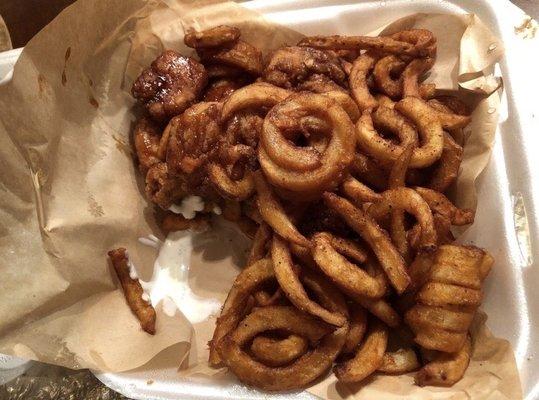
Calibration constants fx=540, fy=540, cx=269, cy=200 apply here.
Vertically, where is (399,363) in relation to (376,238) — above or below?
below

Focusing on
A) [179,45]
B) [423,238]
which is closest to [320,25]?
[179,45]

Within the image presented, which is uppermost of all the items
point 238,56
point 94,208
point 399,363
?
point 238,56

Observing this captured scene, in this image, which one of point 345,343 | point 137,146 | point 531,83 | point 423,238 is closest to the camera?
point 423,238

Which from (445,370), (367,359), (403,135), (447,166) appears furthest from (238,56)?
(445,370)

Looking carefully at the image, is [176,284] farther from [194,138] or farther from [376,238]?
[376,238]

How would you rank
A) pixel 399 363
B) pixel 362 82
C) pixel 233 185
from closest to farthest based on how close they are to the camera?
pixel 399 363 < pixel 233 185 < pixel 362 82

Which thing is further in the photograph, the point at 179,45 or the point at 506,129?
the point at 179,45

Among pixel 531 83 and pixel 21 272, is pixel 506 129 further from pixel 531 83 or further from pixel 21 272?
pixel 21 272
